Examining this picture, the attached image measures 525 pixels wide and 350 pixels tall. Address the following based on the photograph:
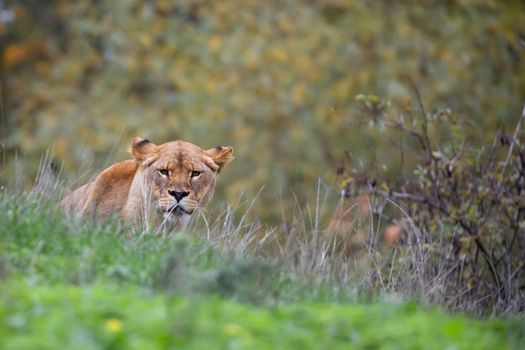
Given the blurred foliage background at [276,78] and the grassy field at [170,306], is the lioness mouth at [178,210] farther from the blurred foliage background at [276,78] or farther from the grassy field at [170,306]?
the blurred foliage background at [276,78]

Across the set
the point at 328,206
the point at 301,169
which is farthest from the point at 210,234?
the point at 301,169

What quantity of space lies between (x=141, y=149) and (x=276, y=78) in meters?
13.0

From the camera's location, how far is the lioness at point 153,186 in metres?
8.87

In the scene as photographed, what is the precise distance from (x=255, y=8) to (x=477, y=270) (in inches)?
529

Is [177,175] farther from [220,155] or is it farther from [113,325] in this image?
Answer: [113,325]

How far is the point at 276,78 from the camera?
22062 mm

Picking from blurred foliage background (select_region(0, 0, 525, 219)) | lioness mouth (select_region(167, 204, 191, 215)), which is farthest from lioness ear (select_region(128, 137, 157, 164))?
blurred foliage background (select_region(0, 0, 525, 219))

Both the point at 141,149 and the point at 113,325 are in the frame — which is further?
the point at 141,149

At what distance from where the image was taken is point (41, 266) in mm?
6512

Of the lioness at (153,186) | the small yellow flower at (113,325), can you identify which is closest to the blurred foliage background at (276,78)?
the lioness at (153,186)

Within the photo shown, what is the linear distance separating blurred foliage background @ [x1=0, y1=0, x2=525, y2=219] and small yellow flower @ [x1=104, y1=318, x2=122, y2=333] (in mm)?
14284

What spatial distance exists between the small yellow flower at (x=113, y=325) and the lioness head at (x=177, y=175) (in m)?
3.30

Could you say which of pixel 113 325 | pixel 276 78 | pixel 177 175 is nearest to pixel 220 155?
pixel 177 175

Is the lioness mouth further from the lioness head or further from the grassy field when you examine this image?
the grassy field
